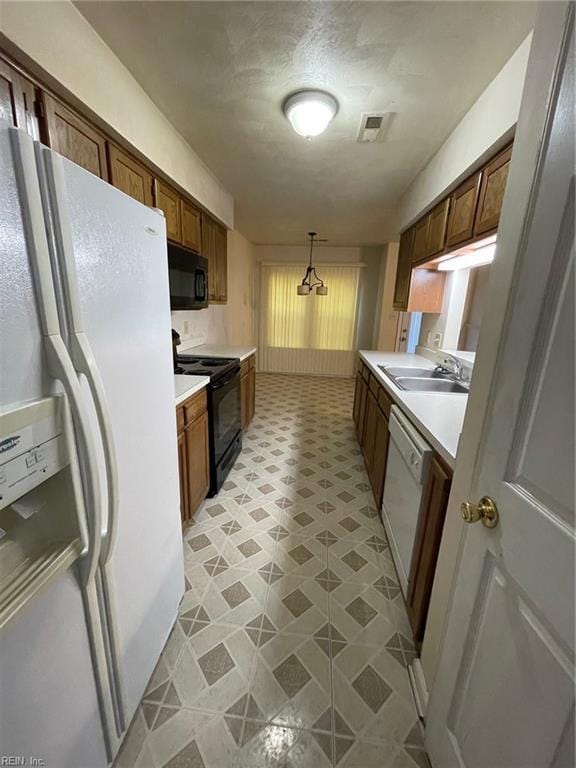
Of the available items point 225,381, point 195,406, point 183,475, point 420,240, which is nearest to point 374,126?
point 420,240

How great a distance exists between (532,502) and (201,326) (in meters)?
3.45

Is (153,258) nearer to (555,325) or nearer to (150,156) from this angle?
(555,325)

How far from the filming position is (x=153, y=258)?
1029 millimetres

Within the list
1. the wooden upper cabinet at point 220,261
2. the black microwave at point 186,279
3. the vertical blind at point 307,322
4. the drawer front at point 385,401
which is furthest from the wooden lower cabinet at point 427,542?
the vertical blind at point 307,322

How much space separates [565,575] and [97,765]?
4.25 feet

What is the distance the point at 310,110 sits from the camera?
171 centimetres

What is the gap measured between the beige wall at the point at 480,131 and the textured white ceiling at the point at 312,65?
5 cm

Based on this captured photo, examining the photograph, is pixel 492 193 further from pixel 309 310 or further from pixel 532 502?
pixel 309 310

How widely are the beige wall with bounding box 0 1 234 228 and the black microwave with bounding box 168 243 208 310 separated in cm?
51

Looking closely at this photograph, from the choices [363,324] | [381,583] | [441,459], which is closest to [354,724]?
[381,583]

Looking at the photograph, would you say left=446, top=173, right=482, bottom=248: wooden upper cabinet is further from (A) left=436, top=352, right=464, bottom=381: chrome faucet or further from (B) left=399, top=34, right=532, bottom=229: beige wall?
(A) left=436, top=352, right=464, bottom=381: chrome faucet

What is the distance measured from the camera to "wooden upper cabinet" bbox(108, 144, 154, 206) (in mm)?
1623

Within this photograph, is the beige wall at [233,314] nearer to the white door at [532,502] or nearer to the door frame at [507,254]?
the door frame at [507,254]

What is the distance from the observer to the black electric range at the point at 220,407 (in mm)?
2176
